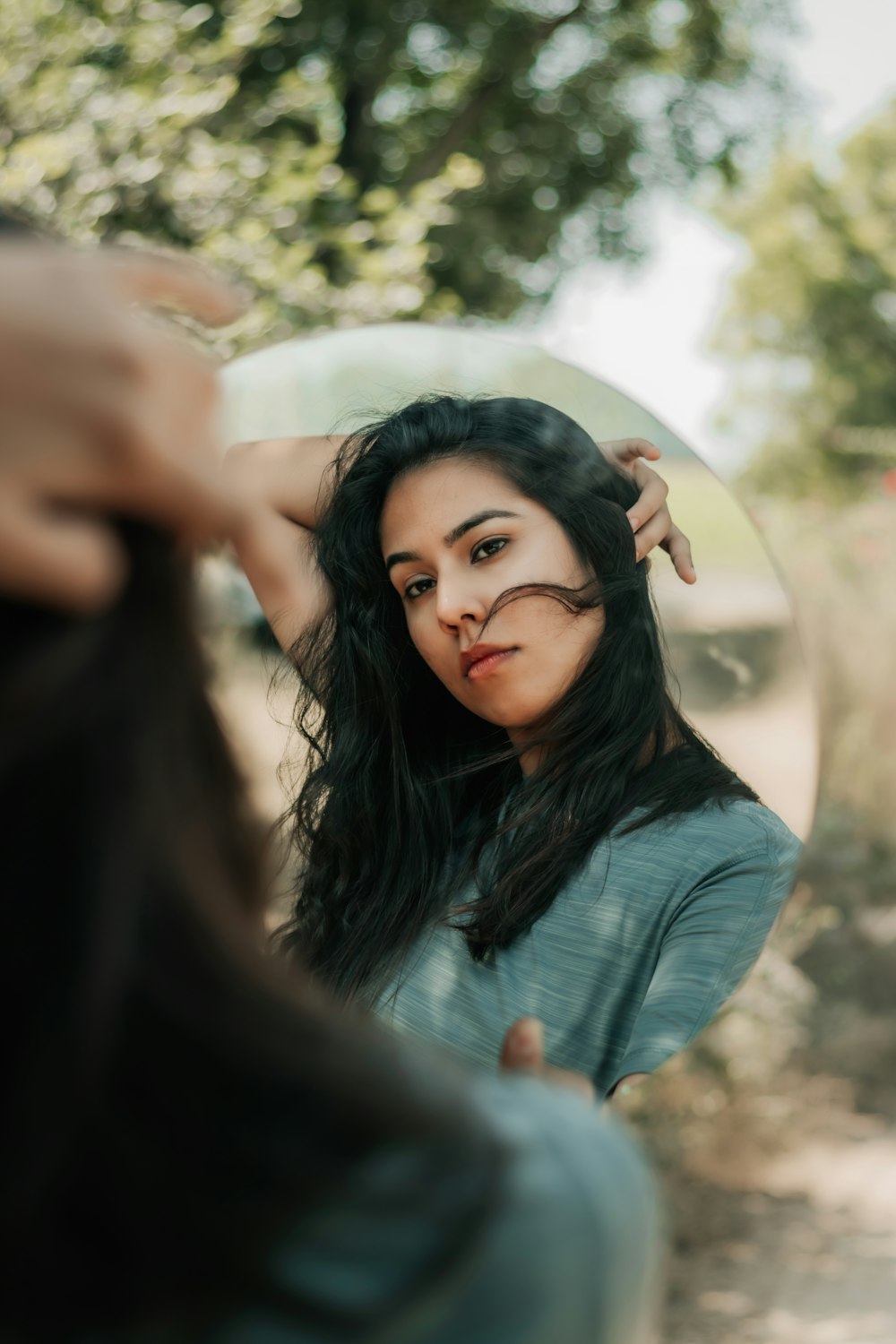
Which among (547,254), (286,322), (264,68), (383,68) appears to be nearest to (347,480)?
(286,322)

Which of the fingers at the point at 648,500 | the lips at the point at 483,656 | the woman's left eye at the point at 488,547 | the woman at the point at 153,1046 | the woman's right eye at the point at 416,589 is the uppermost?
the fingers at the point at 648,500

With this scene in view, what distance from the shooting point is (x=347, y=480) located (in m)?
1.07

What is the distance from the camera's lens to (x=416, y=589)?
3.37 feet

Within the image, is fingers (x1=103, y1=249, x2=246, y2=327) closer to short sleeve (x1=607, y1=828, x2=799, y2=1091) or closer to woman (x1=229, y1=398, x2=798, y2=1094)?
woman (x1=229, y1=398, x2=798, y2=1094)

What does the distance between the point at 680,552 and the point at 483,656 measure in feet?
0.59

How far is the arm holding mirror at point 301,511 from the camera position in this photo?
3.36ft

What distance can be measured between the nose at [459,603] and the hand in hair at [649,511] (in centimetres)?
13

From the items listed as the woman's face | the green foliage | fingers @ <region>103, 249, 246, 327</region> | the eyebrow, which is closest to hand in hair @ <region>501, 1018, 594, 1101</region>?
the woman's face

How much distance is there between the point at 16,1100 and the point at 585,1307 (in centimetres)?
24

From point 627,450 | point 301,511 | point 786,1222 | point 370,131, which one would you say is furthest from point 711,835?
point 370,131

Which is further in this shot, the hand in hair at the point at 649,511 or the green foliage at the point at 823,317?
the green foliage at the point at 823,317

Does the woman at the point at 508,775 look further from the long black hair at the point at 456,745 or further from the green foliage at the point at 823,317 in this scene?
the green foliage at the point at 823,317

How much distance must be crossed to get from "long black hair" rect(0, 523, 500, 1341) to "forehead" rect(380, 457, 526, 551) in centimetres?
48

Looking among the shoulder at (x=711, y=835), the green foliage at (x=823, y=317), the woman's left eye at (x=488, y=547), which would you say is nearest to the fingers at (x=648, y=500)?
the woman's left eye at (x=488, y=547)
